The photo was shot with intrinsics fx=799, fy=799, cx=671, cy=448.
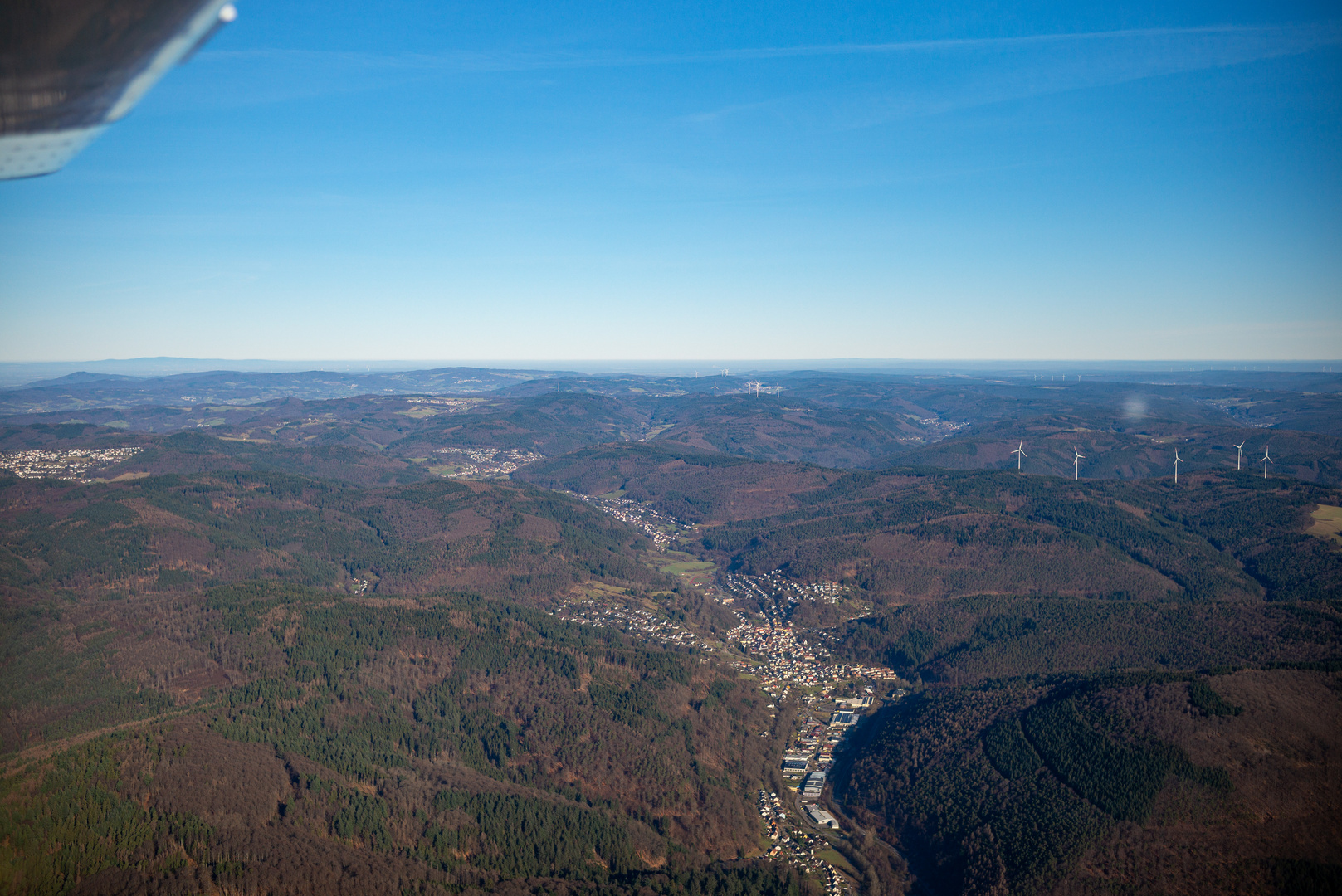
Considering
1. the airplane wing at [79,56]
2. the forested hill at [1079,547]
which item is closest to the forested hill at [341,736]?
the forested hill at [1079,547]

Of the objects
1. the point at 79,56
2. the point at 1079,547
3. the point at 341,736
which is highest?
the point at 79,56

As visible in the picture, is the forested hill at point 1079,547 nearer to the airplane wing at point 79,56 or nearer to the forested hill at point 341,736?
the forested hill at point 341,736

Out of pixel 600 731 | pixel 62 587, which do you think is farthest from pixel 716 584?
pixel 62 587

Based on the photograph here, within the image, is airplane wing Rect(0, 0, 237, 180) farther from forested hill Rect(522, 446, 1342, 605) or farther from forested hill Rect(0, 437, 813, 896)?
forested hill Rect(522, 446, 1342, 605)

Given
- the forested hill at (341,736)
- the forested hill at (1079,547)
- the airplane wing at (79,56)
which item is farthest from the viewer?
the forested hill at (1079,547)

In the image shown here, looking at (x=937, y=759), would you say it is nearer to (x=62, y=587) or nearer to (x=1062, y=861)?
(x=1062, y=861)

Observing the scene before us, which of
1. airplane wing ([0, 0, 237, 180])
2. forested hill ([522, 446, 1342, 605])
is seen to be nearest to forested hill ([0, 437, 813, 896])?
forested hill ([522, 446, 1342, 605])

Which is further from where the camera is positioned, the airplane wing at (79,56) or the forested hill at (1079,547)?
the forested hill at (1079,547)

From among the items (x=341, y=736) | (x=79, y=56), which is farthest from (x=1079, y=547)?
(x=79, y=56)

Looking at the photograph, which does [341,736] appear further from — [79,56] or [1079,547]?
[1079,547]
